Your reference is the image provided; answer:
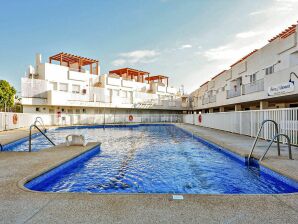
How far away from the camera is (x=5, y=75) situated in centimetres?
4175

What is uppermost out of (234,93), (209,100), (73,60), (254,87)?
(73,60)

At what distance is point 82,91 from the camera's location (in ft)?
109

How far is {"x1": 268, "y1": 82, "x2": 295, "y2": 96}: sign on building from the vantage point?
12.9 metres

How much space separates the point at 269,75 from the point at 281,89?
194cm

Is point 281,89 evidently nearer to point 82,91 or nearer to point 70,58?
point 82,91

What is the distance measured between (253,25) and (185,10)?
467 cm

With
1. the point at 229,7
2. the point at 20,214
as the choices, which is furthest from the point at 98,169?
the point at 229,7

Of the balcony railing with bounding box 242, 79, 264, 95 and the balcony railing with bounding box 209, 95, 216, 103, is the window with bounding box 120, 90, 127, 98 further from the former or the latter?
the balcony railing with bounding box 242, 79, 264, 95

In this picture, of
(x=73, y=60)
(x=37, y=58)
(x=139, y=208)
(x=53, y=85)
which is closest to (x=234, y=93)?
(x=139, y=208)

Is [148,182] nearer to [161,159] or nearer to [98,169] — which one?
[98,169]

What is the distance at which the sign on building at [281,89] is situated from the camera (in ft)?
42.2

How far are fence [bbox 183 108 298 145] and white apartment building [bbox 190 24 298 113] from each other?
2853 mm

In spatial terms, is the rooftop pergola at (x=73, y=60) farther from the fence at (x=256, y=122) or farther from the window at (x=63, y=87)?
the fence at (x=256, y=122)

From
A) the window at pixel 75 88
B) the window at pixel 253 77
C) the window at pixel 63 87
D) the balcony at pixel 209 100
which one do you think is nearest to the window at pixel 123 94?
the window at pixel 75 88
